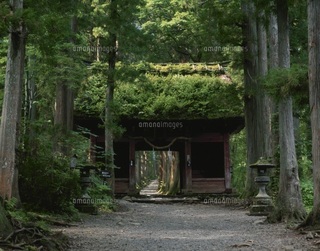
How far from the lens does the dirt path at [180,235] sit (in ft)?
23.1

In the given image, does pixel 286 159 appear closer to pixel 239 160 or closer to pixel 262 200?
pixel 262 200

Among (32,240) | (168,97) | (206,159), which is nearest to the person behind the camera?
(32,240)

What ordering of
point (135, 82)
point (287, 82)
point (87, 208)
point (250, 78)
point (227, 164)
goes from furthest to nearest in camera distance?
point (227, 164)
point (135, 82)
point (250, 78)
point (87, 208)
point (287, 82)

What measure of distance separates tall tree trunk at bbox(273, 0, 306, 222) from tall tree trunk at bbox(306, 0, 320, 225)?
6.70 feet

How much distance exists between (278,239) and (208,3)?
966 centimetres

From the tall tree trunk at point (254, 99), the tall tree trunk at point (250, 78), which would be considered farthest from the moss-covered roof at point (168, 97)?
the tall tree trunk at point (254, 99)

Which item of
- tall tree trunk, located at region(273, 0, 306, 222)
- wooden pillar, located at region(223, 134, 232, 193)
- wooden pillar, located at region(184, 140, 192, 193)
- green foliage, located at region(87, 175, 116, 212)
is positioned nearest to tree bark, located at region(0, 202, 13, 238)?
tall tree trunk, located at region(273, 0, 306, 222)

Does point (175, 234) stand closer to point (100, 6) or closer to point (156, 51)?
point (100, 6)

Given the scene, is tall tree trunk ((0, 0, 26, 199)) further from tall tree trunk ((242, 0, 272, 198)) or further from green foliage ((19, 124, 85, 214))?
tall tree trunk ((242, 0, 272, 198))

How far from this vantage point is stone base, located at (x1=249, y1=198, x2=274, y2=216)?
41.8ft

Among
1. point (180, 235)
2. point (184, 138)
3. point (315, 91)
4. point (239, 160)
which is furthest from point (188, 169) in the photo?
point (315, 91)

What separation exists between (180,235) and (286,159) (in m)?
3.24

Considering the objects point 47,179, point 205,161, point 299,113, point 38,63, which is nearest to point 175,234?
point 47,179

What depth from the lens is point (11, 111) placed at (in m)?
8.96
